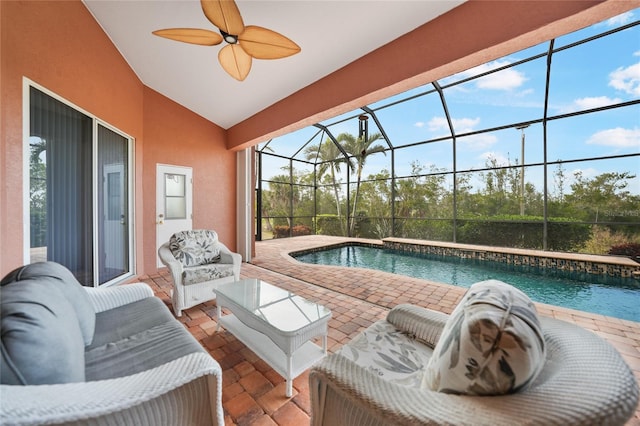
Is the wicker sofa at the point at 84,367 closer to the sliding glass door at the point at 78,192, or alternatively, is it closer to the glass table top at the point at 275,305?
the glass table top at the point at 275,305

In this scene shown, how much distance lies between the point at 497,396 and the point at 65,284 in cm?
Answer: 187

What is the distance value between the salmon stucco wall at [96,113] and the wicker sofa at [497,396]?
2234 millimetres

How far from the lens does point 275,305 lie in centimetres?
185

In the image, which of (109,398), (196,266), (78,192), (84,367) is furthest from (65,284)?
(78,192)

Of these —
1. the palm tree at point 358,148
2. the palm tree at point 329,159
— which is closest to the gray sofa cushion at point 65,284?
the palm tree at point 358,148

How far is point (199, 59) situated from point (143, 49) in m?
0.70

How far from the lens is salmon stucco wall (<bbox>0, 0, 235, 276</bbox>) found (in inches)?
63.1

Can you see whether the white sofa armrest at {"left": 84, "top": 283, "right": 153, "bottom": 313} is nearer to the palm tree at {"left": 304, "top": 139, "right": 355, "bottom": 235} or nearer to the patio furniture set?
the patio furniture set

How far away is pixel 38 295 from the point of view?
0.93 metres

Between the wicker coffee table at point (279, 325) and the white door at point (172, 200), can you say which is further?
the white door at point (172, 200)

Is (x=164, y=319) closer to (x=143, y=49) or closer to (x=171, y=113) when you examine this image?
(x=143, y=49)

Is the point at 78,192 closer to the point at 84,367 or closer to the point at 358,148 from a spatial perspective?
the point at 84,367

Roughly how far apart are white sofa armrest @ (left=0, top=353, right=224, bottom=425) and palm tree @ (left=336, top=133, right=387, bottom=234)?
7.31 metres

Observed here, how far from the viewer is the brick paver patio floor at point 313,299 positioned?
1406 millimetres
